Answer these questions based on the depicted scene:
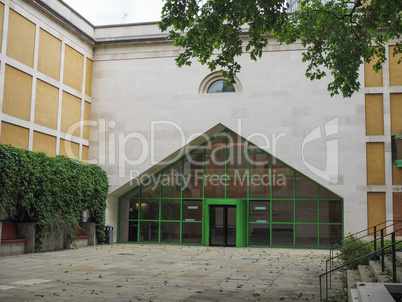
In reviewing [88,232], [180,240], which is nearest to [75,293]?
[88,232]

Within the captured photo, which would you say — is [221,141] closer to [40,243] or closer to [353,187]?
[353,187]

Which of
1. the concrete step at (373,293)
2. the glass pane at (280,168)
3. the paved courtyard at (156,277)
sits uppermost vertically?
the glass pane at (280,168)

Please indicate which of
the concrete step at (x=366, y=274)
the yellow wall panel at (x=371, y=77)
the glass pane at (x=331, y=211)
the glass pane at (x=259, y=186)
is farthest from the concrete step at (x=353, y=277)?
the yellow wall panel at (x=371, y=77)

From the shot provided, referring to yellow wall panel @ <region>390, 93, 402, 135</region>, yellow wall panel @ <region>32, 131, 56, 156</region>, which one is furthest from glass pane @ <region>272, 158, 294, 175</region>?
yellow wall panel @ <region>32, 131, 56, 156</region>

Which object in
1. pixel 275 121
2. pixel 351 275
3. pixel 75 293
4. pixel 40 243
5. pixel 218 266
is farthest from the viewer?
pixel 275 121

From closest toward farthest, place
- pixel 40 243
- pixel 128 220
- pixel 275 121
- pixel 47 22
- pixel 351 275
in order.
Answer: pixel 351 275, pixel 40 243, pixel 47 22, pixel 275 121, pixel 128 220

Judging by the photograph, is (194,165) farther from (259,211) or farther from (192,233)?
(259,211)

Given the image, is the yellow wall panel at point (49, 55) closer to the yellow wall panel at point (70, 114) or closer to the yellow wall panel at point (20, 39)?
the yellow wall panel at point (20, 39)

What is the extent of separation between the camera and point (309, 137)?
875 inches

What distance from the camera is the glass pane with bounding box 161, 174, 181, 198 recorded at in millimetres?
24109

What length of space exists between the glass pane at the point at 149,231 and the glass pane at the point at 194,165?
3.25 metres

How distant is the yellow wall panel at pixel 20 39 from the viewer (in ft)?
61.8

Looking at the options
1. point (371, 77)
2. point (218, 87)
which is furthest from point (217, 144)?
point (371, 77)

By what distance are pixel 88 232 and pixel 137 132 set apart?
5.62m
